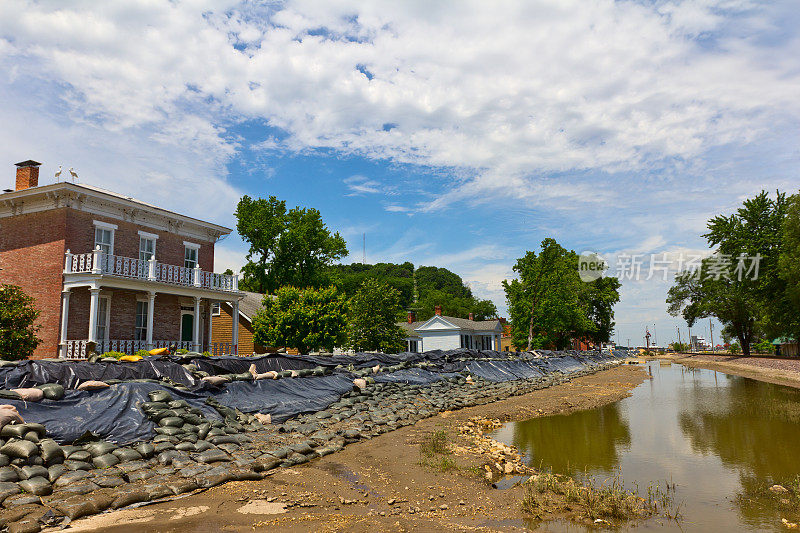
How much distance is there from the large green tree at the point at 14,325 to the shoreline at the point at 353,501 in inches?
510

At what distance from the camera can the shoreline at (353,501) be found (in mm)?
6309

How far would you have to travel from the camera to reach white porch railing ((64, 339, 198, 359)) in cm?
1973

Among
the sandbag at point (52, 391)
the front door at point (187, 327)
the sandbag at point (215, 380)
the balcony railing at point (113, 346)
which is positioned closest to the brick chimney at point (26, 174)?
the balcony railing at point (113, 346)

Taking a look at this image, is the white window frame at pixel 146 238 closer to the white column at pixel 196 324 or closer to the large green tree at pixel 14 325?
the white column at pixel 196 324

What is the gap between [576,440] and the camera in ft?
42.5

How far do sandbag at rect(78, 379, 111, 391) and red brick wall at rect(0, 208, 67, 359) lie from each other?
11.5 m

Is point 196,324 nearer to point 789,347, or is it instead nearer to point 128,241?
point 128,241

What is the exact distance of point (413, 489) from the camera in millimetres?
8000

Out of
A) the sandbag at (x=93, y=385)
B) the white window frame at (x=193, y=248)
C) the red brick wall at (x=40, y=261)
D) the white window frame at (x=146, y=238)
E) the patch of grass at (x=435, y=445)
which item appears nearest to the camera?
the patch of grass at (x=435, y=445)

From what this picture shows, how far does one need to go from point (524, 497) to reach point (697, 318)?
6567cm

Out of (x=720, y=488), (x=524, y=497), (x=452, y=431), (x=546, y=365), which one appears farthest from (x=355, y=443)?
(x=546, y=365)

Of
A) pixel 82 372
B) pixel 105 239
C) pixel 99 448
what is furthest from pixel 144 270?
pixel 99 448

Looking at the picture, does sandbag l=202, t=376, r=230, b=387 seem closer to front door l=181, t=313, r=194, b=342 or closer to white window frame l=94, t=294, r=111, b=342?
white window frame l=94, t=294, r=111, b=342

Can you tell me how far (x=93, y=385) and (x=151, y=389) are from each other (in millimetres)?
1116
